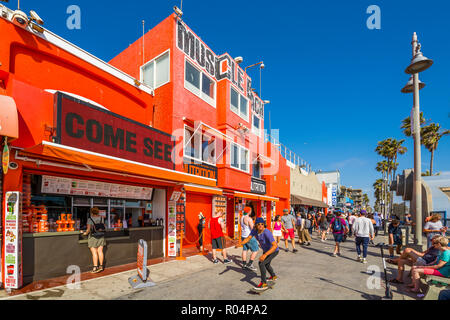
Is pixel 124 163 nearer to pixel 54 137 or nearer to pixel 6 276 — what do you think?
pixel 54 137

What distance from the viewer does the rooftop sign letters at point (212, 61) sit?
1139cm

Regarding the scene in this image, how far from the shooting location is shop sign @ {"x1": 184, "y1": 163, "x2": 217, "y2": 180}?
10906mm

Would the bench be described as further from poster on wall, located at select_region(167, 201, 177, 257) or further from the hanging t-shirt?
poster on wall, located at select_region(167, 201, 177, 257)

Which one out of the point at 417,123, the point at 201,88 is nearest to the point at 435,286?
the point at 417,123

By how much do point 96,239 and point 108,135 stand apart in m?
3.02

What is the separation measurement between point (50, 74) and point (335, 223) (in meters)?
11.3

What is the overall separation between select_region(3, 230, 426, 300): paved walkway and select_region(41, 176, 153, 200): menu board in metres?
2.55

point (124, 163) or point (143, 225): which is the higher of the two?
point (124, 163)

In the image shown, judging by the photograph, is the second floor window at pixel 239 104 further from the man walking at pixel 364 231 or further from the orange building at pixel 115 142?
the man walking at pixel 364 231

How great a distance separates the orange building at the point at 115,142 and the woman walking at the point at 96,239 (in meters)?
0.29
